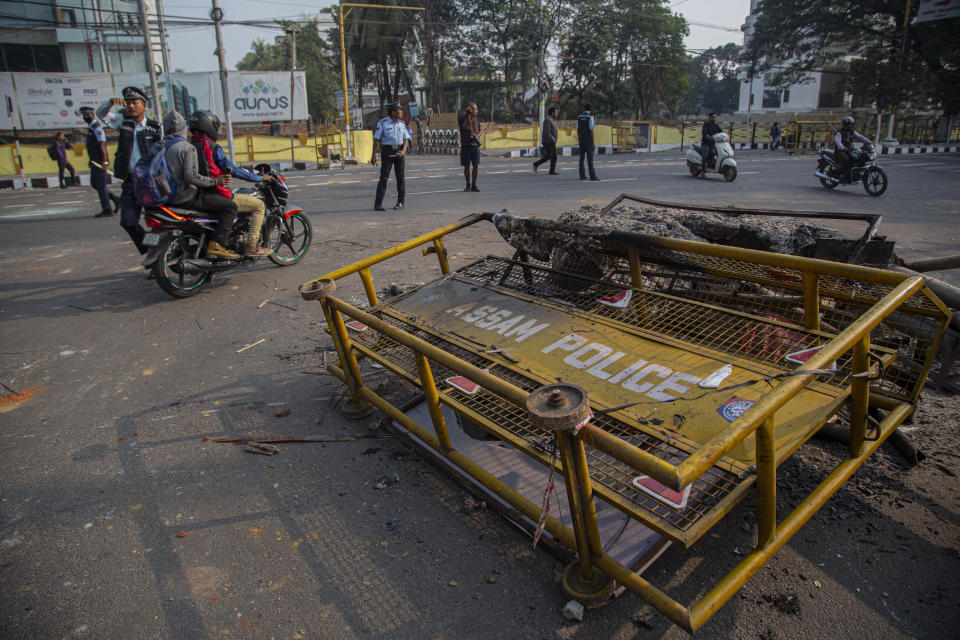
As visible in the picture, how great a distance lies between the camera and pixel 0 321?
16.5ft

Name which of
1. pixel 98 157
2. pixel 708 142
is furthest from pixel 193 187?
pixel 708 142

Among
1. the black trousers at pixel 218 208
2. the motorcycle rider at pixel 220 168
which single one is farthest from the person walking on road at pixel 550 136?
the black trousers at pixel 218 208

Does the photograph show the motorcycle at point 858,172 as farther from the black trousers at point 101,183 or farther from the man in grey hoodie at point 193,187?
the black trousers at point 101,183

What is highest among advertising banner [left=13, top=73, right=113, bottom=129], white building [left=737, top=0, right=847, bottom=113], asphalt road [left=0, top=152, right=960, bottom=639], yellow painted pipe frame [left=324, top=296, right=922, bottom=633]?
white building [left=737, top=0, right=847, bottom=113]

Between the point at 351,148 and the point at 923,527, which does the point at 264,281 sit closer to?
the point at 923,527

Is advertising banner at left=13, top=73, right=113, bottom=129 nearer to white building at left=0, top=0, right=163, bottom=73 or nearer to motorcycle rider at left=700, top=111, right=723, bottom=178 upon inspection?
white building at left=0, top=0, right=163, bottom=73

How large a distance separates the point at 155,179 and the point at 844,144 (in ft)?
42.0

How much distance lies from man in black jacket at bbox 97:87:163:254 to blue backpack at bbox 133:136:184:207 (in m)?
0.25

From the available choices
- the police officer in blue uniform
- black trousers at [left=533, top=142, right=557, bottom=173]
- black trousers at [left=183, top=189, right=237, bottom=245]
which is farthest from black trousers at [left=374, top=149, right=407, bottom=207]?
black trousers at [left=533, top=142, right=557, bottom=173]

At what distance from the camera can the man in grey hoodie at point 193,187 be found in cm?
518

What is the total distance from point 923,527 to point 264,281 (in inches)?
226

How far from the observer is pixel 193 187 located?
534cm

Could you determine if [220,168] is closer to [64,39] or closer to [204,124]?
[204,124]

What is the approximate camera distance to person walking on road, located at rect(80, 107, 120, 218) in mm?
9291
